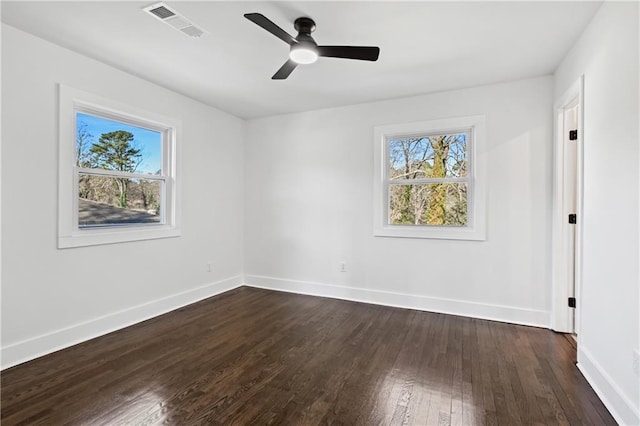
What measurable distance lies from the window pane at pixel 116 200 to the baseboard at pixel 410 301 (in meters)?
1.94

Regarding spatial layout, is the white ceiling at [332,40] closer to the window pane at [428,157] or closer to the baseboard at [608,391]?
the window pane at [428,157]

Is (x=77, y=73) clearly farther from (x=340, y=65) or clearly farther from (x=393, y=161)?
(x=393, y=161)

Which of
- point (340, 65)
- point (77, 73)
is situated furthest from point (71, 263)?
point (340, 65)

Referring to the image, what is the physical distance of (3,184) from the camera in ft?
7.92

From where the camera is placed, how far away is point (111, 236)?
3207 millimetres

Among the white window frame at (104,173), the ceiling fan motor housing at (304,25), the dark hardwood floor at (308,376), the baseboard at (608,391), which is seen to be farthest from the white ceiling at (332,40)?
the dark hardwood floor at (308,376)

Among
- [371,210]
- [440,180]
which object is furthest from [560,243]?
[371,210]

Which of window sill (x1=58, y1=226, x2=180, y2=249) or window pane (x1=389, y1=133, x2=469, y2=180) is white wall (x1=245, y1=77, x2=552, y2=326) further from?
window sill (x1=58, y1=226, x2=180, y2=249)

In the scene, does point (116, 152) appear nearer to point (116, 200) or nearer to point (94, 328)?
point (116, 200)

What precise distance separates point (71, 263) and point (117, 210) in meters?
0.72

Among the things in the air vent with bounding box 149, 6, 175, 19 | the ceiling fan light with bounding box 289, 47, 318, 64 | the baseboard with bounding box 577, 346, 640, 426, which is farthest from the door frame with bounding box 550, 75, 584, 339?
the air vent with bounding box 149, 6, 175, 19

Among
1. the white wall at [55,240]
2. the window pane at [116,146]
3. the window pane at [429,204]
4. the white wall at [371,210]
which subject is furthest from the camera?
the window pane at [429,204]

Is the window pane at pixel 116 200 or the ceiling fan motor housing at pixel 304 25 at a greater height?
the ceiling fan motor housing at pixel 304 25

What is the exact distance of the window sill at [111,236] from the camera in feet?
9.39
